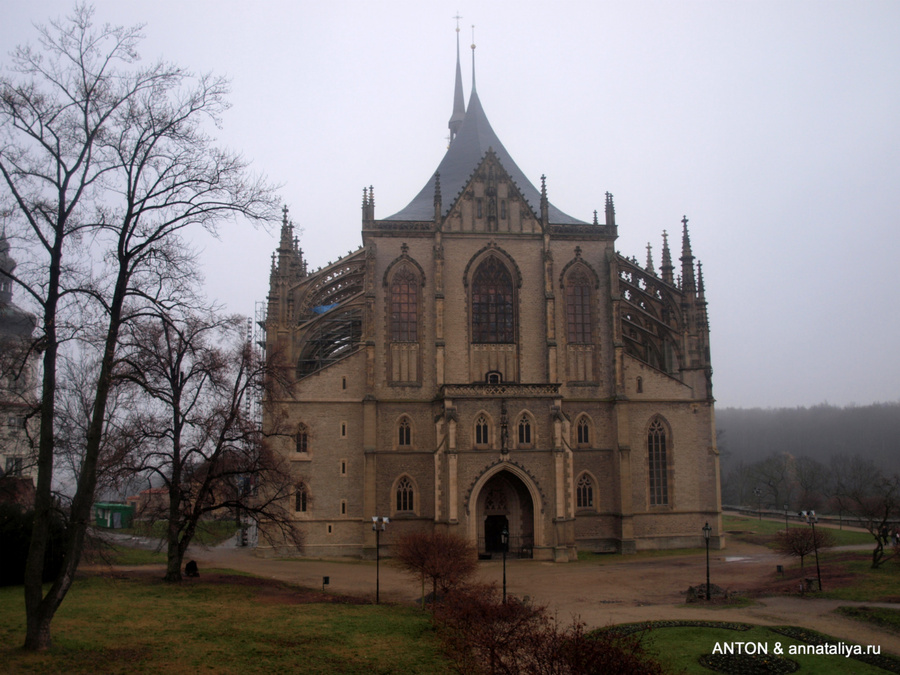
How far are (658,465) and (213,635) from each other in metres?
30.8

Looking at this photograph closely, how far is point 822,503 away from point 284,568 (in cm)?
5831

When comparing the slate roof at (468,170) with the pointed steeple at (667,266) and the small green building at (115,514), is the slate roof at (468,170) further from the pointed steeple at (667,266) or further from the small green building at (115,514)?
the small green building at (115,514)

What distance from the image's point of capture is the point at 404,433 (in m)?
40.5

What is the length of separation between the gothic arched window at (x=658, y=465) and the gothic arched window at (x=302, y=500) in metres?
20.1

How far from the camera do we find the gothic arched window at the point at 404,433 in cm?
4034

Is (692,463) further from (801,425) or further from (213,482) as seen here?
(801,425)

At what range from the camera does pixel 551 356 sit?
41.3 m

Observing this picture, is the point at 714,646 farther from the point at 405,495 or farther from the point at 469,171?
the point at 469,171

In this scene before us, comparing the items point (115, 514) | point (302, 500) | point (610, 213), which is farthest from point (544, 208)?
point (115, 514)

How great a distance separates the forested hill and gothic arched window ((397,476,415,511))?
83.9 meters

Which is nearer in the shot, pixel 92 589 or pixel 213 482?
pixel 92 589

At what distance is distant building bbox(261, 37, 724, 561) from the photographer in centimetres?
3869

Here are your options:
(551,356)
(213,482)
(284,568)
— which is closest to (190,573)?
(213,482)

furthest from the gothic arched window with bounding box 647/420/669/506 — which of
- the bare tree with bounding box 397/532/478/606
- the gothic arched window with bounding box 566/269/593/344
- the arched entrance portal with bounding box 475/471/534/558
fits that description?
the bare tree with bounding box 397/532/478/606
